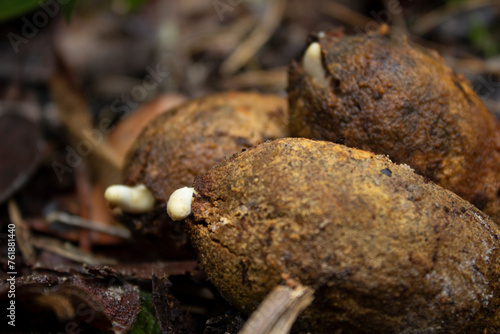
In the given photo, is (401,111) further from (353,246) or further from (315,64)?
(353,246)

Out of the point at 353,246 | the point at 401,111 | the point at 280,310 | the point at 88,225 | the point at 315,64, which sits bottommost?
the point at 88,225

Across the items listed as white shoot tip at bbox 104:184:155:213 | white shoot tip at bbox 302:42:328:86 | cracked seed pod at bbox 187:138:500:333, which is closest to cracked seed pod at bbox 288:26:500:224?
white shoot tip at bbox 302:42:328:86

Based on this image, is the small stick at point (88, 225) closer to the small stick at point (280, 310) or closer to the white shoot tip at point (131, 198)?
the white shoot tip at point (131, 198)

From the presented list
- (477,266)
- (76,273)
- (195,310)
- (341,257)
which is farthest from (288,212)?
(76,273)

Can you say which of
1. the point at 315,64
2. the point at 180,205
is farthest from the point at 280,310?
the point at 315,64

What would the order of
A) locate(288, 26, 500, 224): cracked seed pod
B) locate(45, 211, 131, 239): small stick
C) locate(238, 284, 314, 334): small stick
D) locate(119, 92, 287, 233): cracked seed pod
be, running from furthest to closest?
locate(45, 211, 131, 239): small stick
locate(119, 92, 287, 233): cracked seed pod
locate(288, 26, 500, 224): cracked seed pod
locate(238, 284, 314, 334): small stick

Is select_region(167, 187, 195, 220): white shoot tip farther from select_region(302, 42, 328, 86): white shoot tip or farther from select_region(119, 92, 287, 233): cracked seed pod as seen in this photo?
select_region(302, 42, 328, 86): white shoot tip

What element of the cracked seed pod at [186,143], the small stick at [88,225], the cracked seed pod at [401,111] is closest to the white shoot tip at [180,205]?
the cracked seed pod at [186,143]

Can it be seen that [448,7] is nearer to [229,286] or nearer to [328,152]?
[328,152]
